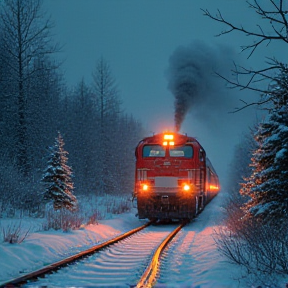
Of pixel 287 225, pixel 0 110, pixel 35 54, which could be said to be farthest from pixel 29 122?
pixel 287 225

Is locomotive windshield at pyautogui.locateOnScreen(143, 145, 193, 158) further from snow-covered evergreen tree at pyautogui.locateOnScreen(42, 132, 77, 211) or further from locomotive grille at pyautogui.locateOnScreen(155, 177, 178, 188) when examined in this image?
snow-covered evergreen tree at pyautogui.locateOnScreen(42, 132, 77, 211)

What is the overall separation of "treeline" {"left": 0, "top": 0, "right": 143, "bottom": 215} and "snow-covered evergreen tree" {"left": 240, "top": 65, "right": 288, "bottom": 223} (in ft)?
28.9

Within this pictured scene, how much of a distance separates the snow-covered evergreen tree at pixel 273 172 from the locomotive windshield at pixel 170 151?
662cm

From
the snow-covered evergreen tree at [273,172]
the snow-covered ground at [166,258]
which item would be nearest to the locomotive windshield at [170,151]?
the snow-covered ground at [166,258]

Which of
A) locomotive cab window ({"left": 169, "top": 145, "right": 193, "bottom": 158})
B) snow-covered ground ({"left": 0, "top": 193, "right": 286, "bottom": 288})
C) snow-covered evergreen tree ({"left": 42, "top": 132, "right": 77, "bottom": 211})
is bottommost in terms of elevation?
snow-covered ground ({"left": 0, "top": 193, "right": 286, "bottom": 288})

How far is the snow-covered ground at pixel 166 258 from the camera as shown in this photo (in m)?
5.71

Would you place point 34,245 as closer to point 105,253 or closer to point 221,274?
point 105,253

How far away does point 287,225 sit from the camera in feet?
21.9

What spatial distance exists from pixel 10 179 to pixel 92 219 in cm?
444

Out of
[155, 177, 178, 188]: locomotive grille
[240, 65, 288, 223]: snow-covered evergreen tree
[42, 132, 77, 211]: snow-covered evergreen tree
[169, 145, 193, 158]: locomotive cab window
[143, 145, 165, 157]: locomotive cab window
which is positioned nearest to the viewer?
[240, 65, 288, 223]: snow-covered evergreen tree

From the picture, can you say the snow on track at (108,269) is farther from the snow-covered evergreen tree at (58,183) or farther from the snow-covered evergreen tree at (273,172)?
the snow-covered evergreen tree at (58,183)

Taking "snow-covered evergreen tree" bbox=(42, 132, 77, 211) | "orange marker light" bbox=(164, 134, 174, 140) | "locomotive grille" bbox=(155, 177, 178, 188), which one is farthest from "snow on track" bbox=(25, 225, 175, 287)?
"snow-covered evergreen tree" bbox=(42, 132, 77, 211)

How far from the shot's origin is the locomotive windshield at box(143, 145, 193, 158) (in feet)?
50.3

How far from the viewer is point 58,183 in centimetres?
1723
